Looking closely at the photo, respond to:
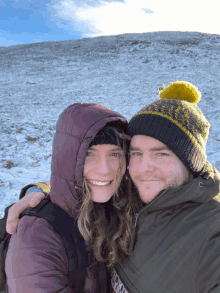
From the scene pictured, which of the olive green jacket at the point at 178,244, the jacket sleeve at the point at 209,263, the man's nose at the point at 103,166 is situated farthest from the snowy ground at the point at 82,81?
the jacket sleeve at the point at 209,263

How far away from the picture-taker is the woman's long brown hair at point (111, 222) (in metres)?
1.69

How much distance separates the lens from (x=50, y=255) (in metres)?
1.40

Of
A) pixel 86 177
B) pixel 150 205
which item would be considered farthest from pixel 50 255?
pixel 150 205

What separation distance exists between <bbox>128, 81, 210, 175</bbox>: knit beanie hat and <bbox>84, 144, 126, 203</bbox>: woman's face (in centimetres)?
32

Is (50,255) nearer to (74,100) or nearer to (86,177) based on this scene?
(86,177)

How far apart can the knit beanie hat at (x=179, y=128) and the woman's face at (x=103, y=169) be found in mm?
323

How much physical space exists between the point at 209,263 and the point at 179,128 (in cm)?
94

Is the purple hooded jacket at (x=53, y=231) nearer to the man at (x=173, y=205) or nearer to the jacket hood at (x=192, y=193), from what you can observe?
the man at (x=173, y=205)

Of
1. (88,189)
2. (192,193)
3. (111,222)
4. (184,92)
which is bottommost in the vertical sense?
(111,222)

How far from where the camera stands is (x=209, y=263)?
4.02 ft

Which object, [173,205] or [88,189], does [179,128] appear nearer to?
[173,205]

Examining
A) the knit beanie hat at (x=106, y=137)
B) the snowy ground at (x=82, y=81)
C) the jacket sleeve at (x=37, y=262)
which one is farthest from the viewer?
the snowy ground at (x=82, y=81)

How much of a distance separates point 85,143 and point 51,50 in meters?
18.9

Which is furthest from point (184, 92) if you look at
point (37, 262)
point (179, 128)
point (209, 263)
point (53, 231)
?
point (37, 262)
